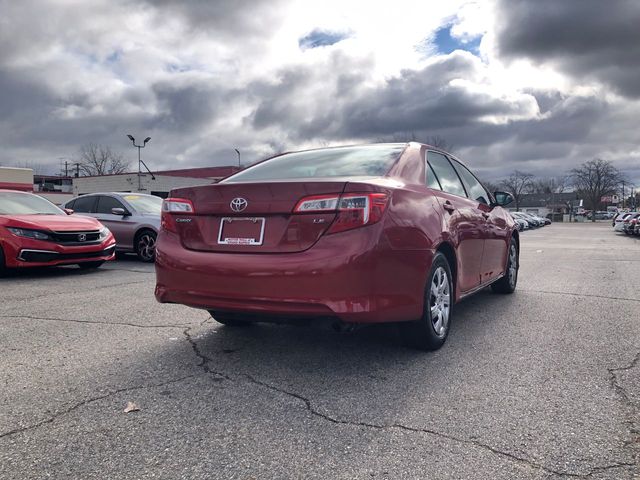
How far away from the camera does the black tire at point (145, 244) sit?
10.4 metres

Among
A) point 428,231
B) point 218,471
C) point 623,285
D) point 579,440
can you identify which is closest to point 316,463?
point 218,471

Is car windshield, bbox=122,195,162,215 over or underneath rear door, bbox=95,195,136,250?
over

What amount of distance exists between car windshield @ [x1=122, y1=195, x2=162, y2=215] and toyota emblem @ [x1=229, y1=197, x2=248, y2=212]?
26.0 feet

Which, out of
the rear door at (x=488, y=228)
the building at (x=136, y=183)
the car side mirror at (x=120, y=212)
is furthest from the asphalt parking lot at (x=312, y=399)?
the building at (x=136, y=183)

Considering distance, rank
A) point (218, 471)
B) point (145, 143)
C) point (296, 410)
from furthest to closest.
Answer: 1. point (145, 143)
2. point (296, 410)
3. point (218, 471)

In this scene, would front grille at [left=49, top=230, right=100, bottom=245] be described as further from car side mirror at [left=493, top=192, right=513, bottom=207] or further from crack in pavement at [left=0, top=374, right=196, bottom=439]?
car side mirror at [left=493, top=192, right=513, bottom=207]

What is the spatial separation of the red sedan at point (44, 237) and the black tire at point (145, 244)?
4.86 ft

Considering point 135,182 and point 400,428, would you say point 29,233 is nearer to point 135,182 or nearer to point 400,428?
point 400,428

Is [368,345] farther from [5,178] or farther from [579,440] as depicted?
[5,178]

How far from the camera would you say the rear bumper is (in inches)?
121

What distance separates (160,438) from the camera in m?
2.42

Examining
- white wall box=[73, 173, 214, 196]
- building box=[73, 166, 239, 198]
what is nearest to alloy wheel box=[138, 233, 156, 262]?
building box=[73, 166, 239, 198]

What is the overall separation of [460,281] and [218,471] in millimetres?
2749

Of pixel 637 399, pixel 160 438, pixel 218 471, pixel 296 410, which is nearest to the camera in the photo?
pixel 218 471
